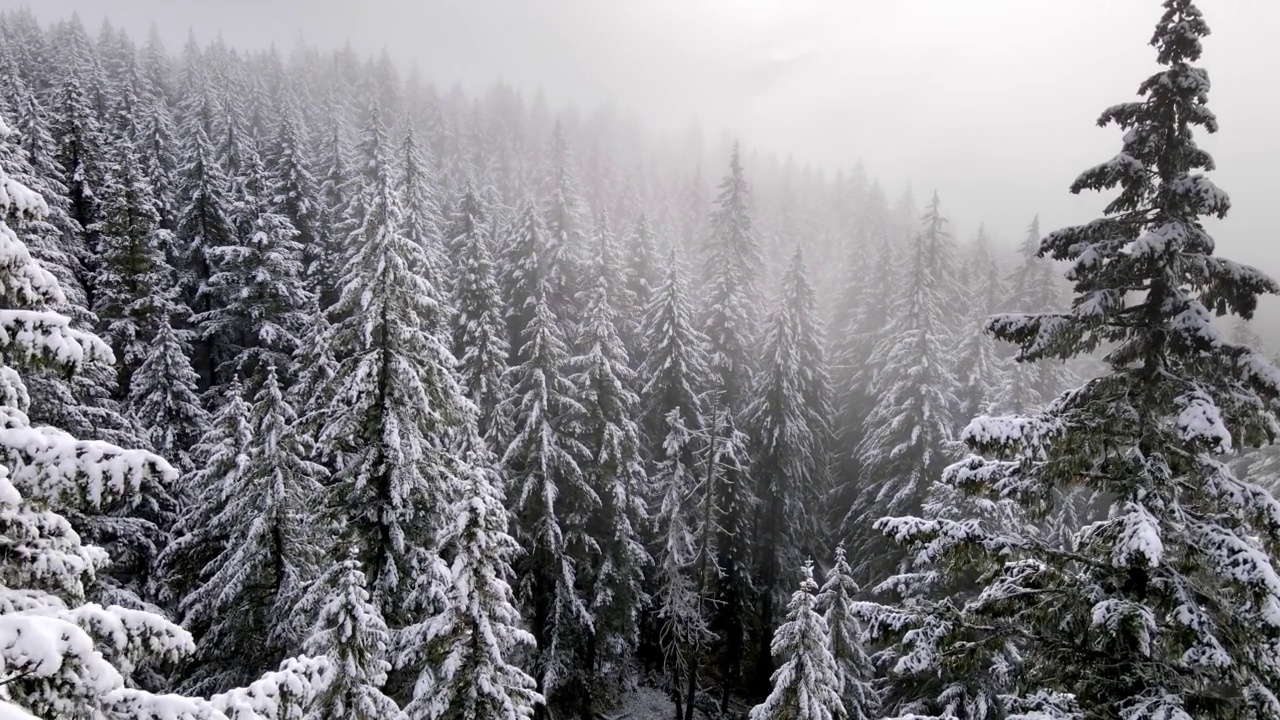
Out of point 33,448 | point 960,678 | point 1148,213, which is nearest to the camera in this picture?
point 33,448

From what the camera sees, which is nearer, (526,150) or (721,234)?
(721,234)

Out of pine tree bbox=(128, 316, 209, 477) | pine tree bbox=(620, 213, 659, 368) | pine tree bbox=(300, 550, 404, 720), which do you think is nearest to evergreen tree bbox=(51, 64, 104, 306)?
pine tree bbox=(128, 316, 209, 477)

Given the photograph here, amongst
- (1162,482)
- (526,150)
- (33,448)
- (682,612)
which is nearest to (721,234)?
(682,612)

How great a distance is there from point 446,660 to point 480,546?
2140 millimetres

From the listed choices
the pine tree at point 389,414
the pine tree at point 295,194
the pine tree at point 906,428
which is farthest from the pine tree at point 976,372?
the pine tree at point 295,194

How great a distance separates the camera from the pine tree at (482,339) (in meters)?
23.7

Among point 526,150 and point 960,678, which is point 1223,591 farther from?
point 526,150

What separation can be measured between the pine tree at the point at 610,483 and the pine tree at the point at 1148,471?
1569 cm

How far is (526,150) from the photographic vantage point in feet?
256

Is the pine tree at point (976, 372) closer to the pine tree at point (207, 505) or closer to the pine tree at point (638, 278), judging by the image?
the pine tree at point (638, 278)

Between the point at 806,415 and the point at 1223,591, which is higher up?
the point at 806,415

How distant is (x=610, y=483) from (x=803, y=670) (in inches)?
440

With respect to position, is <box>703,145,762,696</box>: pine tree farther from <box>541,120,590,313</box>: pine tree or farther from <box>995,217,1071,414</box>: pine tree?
<box>995,217,1071,414</box>: pine tree

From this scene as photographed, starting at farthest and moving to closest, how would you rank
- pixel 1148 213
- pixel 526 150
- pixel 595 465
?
1. pixel 526 150
2. pixel 595 465
3. pixel 1148 213
